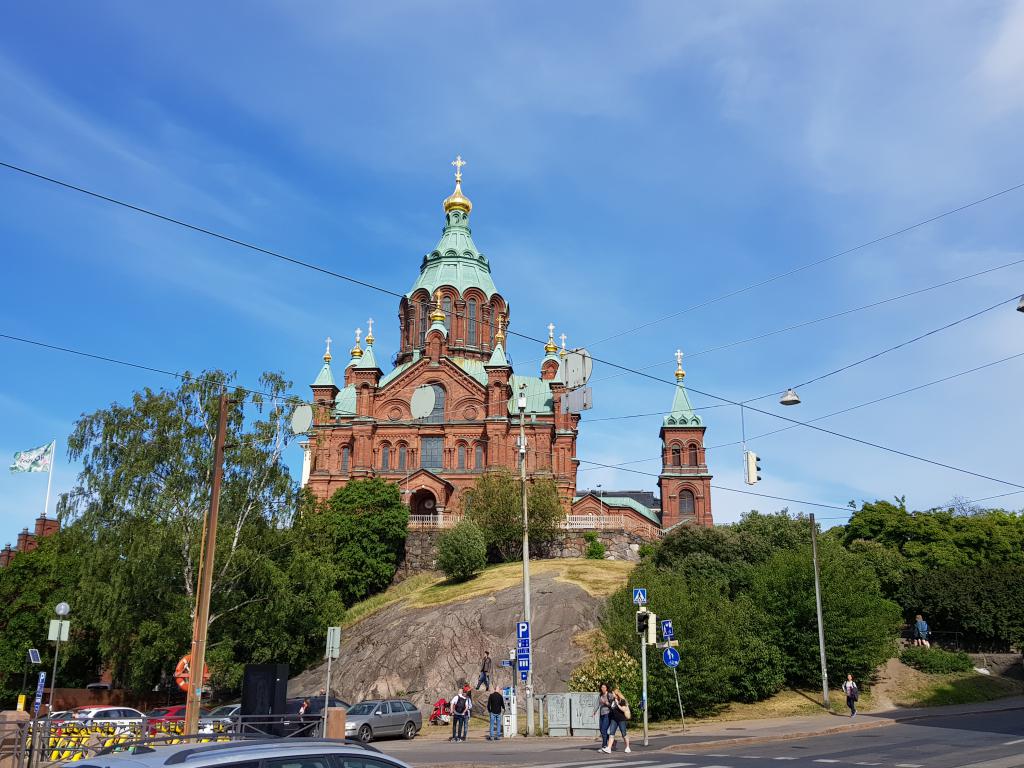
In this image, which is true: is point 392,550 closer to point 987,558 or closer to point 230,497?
point 230,497

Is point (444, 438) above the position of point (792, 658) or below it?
above

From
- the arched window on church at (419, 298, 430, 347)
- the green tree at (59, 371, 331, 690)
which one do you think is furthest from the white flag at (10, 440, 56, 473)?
the arched window on church at (419, 298, 430, 347)

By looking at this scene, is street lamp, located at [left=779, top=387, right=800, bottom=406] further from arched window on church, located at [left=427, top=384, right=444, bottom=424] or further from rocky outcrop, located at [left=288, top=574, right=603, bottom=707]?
arched window on church, located at [left=427, top=384, right=444, bottom=424]

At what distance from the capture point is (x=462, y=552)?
53.4m

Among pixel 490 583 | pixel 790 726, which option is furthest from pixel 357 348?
pixel 790 726

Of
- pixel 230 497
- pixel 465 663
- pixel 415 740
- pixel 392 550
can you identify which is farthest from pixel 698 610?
pixel 392 550

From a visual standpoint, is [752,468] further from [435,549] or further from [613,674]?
[435,549]

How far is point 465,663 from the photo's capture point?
42.1 metres

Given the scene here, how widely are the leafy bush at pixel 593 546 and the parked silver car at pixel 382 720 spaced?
97.0 feet

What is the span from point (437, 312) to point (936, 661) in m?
46.4

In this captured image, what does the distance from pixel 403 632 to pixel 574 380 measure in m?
26.9

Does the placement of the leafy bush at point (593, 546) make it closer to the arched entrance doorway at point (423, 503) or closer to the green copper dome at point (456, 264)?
the arched entrance doorway at point (423, 503)

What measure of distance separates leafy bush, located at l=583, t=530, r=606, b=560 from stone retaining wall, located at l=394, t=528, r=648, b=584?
0.37 m

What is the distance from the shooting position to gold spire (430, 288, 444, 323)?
7331 cm
